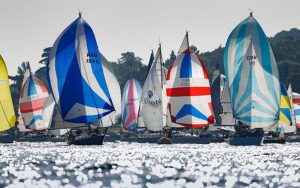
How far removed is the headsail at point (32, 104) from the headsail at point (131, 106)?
14.4 meters

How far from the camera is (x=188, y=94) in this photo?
78.6 m

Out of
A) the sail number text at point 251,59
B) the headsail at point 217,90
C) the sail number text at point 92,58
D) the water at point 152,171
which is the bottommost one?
the water at point 152,171

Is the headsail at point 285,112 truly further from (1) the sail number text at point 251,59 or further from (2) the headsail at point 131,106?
(2) the headsail at point 131,106

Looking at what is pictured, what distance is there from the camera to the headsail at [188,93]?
78875 mm

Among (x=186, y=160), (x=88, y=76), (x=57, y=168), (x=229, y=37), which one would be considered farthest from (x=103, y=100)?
(x=57, y=168)

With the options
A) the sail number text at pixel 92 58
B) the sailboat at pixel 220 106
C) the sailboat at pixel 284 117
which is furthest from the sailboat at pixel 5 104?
the sailboat at pixel 284 117

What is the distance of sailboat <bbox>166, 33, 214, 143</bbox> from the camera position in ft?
259

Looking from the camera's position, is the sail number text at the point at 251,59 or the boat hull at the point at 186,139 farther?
the boat hull at the point at 186,139

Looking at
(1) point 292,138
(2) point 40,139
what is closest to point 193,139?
(1) point 292,138

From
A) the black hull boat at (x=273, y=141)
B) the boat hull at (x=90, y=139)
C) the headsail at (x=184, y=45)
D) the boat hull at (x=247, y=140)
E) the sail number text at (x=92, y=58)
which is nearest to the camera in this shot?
the boat hull at (x=247, y=140)

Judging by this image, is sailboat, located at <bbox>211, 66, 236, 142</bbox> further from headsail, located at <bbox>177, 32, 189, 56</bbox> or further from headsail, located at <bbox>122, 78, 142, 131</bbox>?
headsail, located at <bbox>122, 78, 142, 131</bbox>

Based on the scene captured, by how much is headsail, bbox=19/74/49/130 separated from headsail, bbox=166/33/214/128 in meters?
32.7

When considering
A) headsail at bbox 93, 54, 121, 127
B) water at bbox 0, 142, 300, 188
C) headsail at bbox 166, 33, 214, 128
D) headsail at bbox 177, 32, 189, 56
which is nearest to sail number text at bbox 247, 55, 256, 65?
headsail at bbox 166, 33, 214, 128

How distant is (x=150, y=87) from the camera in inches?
3290
